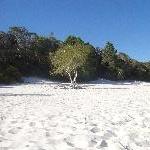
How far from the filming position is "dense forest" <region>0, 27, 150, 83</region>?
144 ft

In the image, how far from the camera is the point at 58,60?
144 feet

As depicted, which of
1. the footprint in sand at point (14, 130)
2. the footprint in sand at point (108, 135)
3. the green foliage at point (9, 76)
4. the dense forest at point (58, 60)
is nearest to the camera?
the footprint in sand at point (108, 135)

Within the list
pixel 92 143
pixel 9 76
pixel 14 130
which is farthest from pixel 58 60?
pixel 92 143

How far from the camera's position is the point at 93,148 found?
7168 mm

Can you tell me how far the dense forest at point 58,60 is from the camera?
43.8 meters

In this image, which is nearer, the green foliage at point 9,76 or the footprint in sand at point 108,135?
the footprint in sand at point 108,135

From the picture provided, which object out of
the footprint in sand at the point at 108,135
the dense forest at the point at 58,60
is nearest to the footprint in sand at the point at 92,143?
the footprint in sand at the point at 108,135

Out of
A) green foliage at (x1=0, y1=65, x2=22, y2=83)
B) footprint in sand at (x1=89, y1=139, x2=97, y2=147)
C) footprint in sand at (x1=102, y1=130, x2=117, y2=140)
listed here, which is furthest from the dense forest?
footprint in sand at (x1=89, y1=139, x2=97, y2=147)

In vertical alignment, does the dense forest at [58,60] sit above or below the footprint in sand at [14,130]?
above

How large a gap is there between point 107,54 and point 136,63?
388 inches

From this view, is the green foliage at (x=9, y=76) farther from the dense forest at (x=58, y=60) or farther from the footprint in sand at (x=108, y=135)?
the footprint in sand at (x=108, y=135)

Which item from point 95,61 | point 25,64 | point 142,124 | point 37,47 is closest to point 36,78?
point 25,64

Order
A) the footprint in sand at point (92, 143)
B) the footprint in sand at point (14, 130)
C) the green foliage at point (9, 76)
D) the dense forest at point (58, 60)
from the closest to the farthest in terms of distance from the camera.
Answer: the footprint in sand at point (92, 143), the footprint in sand at point (14, 130), the green foliage at point (9, 76), the dense forest at point (58, 60)

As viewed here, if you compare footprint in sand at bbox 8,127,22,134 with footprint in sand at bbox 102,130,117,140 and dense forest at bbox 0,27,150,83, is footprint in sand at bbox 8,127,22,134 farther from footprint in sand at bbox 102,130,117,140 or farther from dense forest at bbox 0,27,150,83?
dense forest at bbox 0,27,150,83
